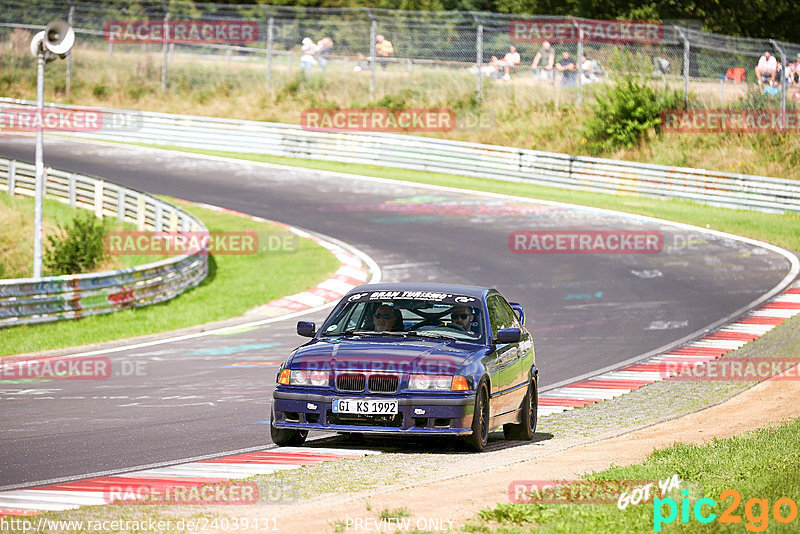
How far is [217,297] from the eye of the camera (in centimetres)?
2150

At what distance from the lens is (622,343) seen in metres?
17.2

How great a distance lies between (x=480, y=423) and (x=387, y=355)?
36.6 inches

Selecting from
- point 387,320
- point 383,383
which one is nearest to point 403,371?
point 383,383

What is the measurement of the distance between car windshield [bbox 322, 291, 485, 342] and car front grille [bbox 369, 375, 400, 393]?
843 millimetres

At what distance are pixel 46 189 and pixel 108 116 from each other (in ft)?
37.2

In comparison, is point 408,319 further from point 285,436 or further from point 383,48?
point 383,48

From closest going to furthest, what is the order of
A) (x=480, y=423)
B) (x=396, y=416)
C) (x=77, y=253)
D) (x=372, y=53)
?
1. (x=396, y=416)
2. (x=480, y=423)
3. (x=77, y=253)
4. (x=372, y=53)

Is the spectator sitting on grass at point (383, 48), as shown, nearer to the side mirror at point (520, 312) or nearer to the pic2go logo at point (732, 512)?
the side mirror at point (520, 312)

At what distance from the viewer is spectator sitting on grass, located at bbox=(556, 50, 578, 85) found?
3684 centimetres

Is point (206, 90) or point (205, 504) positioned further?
point (206, 90)

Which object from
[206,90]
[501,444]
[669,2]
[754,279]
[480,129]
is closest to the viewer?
[501,444]

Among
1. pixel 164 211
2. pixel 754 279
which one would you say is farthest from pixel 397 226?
pixel 754 279

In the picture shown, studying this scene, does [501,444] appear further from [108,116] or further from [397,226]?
[108,116]

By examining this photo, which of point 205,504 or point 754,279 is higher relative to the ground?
point 205,504
